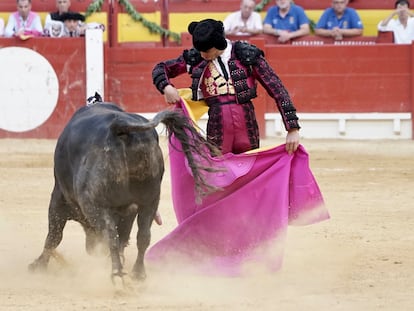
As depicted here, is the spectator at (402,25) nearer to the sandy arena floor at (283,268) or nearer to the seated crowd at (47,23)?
the sandy arena floor at (283,268)

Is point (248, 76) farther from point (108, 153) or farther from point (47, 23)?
point (47, 23)

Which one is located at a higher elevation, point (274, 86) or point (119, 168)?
point (274, 86)

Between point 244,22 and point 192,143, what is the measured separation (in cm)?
627

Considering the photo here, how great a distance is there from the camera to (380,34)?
10820 mm

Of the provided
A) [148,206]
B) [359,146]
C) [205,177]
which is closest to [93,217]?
[148,206]

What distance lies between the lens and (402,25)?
1075cm

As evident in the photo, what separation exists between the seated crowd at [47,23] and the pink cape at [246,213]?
5852mm

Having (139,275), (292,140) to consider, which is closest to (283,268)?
(292,140)

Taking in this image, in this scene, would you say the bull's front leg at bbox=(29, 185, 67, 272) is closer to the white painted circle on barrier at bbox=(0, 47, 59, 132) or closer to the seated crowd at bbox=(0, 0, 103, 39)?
the white painted circle on barrier at bbox=(0, 47, 59, 132)

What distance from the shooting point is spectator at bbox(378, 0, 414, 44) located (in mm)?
10633

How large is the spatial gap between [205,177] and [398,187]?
10.4ft

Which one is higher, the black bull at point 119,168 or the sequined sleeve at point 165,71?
the sequined sleeve at point 165,71

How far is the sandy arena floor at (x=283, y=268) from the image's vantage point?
429cm

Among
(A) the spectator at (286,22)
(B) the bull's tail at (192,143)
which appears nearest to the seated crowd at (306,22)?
(A) the spectator at (286,22)
